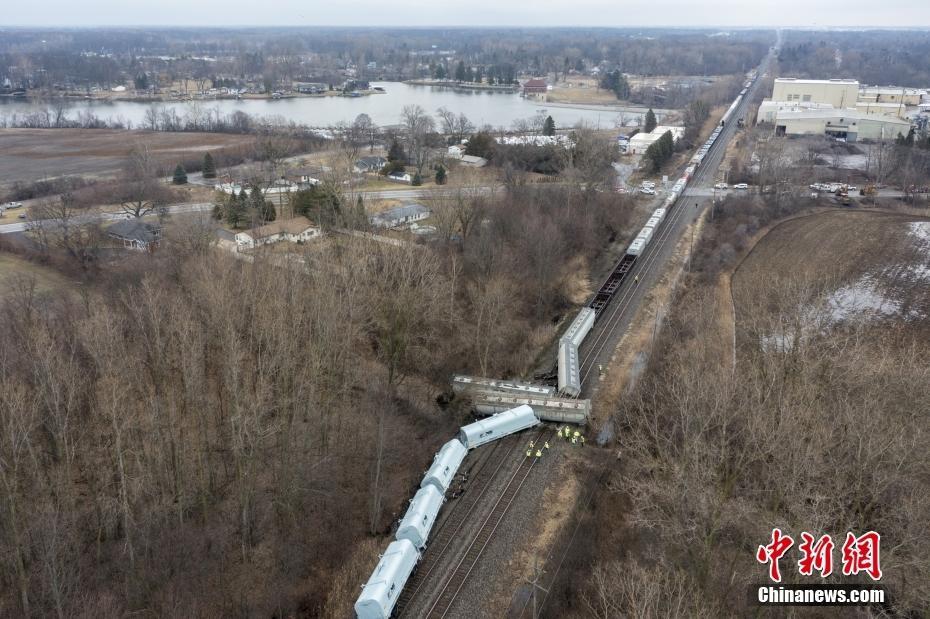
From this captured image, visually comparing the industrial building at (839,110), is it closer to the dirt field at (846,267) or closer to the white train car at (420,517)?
the dirt field at (846,267)

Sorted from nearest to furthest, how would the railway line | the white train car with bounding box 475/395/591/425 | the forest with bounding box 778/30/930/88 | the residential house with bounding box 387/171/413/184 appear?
the white train car with bounding box 475/395/591/425, the railway line, the residential house with bounding box 387/171/413/184, the forest with bounding box 778/30/930/88

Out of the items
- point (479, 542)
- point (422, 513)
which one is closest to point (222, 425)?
point (422, 513)

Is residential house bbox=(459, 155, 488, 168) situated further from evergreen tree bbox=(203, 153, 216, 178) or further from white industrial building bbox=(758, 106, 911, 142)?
white industrial building bbox=(758, 106, 911, 142)

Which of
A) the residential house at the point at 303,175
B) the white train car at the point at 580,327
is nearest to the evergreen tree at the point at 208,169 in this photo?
the residential house at the point at 303,175

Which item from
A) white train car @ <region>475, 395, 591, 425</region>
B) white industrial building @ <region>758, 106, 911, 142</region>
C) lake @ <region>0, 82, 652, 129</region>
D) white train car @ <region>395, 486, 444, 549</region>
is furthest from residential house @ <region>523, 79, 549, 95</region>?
white train car @ <region>395, 486, 444, 549</region>

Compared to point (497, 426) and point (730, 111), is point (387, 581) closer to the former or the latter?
point (497, 426)

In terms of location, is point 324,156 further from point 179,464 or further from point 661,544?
point 661,544

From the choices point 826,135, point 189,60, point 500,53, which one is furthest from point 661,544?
point 500,53
